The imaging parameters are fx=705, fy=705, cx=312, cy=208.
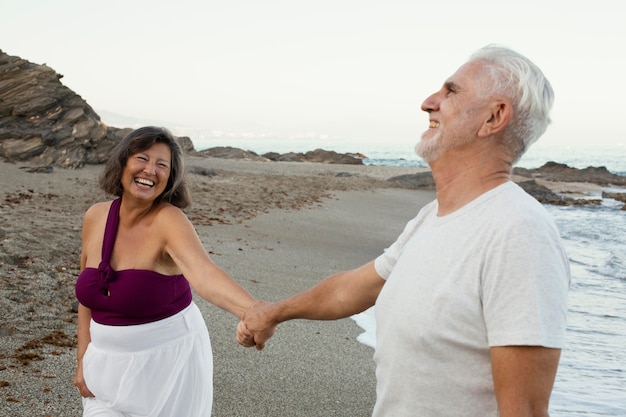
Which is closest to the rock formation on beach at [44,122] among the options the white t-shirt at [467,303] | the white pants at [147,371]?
the white pants at [147,371]

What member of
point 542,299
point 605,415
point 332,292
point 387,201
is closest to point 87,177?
point 387,201

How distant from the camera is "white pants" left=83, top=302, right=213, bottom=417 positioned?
3.16 metres

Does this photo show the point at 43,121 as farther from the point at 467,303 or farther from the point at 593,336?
the point at 467,303

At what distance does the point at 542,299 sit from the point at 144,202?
7.19 feet

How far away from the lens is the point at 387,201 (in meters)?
21.9

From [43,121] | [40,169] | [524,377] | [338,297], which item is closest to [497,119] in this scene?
[524,377]

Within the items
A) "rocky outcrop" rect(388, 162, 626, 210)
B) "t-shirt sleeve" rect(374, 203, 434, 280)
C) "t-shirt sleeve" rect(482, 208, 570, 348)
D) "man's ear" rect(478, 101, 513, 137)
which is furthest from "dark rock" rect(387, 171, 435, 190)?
"t-shirt sleeve" rect(482, 208, 570, 348)

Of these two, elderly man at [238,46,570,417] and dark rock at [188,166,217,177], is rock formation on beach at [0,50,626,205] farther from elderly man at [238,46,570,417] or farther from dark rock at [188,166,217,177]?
elderly man at [238,46,570,417]

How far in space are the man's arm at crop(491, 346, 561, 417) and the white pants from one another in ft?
5.92

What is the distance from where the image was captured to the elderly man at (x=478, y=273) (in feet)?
5.92

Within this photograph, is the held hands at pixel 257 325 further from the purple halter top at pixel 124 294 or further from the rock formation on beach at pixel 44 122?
the rock formation on beach at pixel 44 122

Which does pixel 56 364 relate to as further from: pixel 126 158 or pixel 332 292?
pixel 332 292

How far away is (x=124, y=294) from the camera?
3229 mm

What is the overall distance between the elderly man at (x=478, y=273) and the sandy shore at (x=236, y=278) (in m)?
2.92
